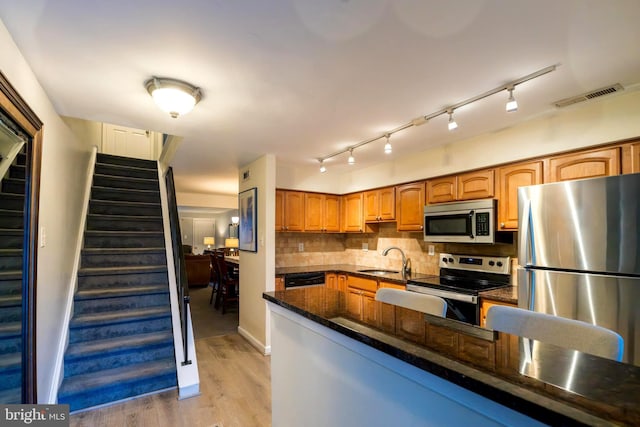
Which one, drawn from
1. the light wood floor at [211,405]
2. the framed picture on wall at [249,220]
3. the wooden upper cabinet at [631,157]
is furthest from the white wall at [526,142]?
the light wood floor at [211,405]

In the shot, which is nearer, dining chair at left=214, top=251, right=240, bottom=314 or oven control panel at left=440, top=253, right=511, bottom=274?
oven control panel at left=440, top=253, right=511, bottom=274

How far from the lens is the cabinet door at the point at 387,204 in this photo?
4027 millimetres

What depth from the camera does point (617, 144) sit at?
2.19 metres

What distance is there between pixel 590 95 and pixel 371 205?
2.60 metres

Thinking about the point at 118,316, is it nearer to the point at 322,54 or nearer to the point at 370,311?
A: the point at 370,311

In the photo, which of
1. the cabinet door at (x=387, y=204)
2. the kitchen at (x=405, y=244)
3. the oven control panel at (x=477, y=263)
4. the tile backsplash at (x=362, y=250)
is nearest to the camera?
the kitchen at (x=405, y=244)

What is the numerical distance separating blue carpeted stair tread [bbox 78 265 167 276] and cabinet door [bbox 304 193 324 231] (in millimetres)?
1914

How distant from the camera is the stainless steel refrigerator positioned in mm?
1908

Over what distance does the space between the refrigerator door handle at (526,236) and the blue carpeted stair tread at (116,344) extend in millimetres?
3278

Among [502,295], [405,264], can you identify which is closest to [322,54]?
[502,295]

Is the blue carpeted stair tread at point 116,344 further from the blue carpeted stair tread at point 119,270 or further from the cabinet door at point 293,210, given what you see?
the cabinet door at point 293,210

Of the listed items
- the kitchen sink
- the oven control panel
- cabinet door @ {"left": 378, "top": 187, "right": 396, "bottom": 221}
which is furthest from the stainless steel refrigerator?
the kitchen sink

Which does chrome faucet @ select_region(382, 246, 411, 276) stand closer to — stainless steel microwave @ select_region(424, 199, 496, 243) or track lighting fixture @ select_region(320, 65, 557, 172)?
stainless steel microwave @ select_region(424, 199, 496, 243)

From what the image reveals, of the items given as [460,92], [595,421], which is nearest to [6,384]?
[595,421]
